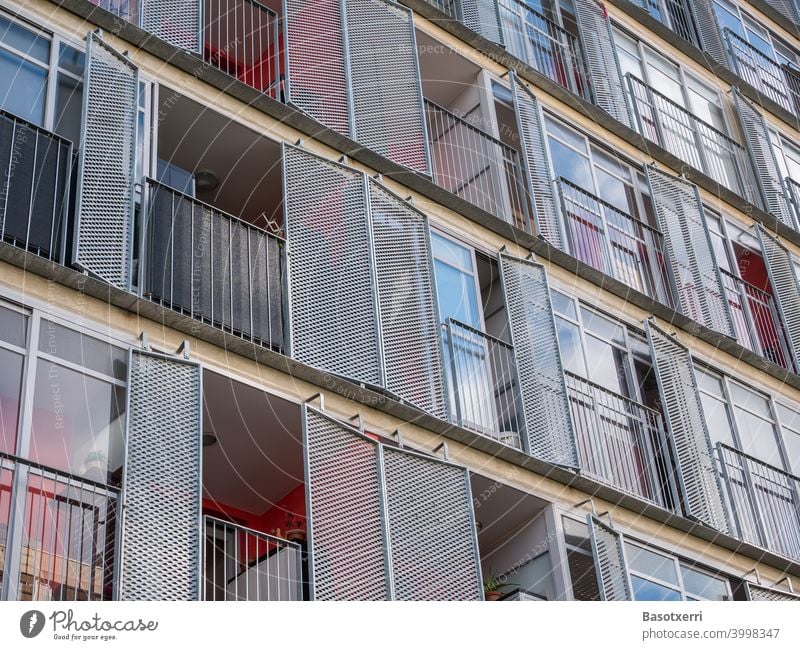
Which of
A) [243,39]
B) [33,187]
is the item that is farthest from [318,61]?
[33,187]

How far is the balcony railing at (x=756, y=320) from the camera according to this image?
21312 millimetres

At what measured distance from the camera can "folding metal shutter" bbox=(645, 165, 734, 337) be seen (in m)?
20.3

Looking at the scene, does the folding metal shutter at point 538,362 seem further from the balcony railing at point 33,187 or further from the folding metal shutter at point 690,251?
the balcony railing at point 33,187

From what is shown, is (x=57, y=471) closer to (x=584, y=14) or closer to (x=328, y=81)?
(x=328, y=81)

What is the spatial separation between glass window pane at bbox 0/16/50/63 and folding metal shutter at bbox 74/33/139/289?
46cm

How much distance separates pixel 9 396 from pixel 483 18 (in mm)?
10966

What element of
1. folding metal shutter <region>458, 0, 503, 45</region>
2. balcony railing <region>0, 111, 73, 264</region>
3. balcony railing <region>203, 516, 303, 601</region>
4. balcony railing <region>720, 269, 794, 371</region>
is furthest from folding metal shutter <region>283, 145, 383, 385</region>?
balcony railing <region>720, 269, 794, 371</region>

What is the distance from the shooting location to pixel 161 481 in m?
12.3

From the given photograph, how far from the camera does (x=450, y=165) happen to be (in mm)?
19625

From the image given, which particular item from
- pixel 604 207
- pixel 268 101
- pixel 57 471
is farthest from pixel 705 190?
pixel 57 471

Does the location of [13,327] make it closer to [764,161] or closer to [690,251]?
[690,251]

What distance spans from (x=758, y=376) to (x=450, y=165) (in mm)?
5795

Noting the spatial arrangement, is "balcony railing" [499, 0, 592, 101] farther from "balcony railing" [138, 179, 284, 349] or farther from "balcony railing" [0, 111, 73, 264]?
"balcony railing" [0, 111, 73, 264]

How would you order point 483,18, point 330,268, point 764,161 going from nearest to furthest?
point 330,268, point 483,18, point 764,161
